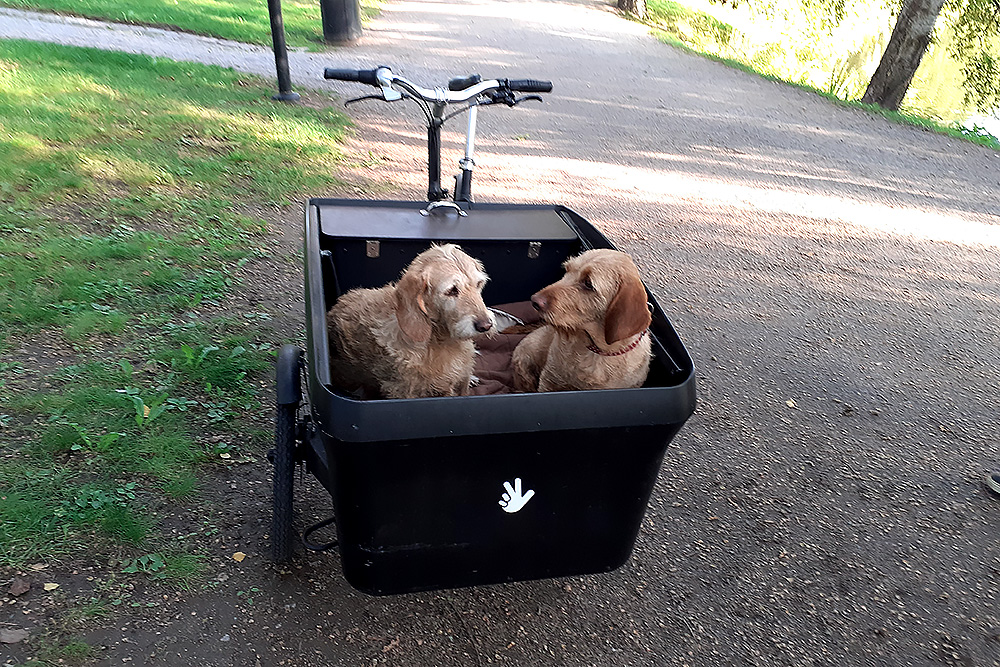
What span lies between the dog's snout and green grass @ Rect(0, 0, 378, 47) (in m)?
11.9

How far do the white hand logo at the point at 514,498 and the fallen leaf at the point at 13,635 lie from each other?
5.75 feet

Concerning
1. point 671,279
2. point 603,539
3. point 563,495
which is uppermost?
point 563,495

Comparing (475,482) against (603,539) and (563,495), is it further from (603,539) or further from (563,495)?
(603,539)

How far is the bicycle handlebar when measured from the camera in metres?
3.16

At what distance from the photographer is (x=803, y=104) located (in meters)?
12.9

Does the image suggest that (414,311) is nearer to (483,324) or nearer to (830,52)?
(483,324)

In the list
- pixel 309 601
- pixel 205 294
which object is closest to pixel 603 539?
pixel 309 601

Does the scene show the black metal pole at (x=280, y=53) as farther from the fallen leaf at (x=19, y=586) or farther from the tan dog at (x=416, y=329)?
the fallen leaf at (x=19, y=586)

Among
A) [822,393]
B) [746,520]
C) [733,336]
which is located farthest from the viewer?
[733,336]

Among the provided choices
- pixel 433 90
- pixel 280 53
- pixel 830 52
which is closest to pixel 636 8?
pixel 830 52

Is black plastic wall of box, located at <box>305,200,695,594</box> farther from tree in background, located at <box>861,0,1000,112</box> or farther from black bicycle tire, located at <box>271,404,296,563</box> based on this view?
tree in background, located at <box>861,0,1000,112</box>

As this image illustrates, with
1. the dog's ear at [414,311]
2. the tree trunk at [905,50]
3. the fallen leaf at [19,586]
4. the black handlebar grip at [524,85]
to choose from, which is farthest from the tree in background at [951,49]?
the fallen leaf at [19,586]

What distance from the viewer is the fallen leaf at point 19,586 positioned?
2445mm

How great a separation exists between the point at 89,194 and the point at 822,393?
19.8 ft
